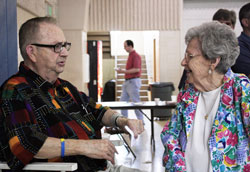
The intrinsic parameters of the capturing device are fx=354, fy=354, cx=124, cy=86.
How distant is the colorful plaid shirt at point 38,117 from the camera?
5.59 ft

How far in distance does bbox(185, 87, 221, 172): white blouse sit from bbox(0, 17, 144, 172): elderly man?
0.31 meters

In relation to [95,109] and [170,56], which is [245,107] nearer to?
[95,109]

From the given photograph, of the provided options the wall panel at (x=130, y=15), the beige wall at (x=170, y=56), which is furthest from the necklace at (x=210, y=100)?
the beige wall at (x=170, y=56)

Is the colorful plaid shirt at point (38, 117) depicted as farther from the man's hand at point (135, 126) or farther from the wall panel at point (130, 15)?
the wall panel at point (130, 15)

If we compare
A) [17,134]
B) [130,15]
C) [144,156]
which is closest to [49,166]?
[17,134]

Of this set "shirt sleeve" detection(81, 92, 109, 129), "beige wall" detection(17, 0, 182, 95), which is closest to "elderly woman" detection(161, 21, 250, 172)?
"shirt sleeve" detection(81, 92, 109, 129)

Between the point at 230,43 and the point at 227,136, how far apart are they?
463 millimetres

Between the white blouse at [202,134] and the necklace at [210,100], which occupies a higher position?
the necklace at [210,100]

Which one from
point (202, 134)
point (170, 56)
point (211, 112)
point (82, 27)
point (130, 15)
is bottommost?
point (202, 134)

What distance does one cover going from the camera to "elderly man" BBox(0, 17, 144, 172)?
1720mm

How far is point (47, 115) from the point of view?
191 cm

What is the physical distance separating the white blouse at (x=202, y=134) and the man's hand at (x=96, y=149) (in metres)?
0.42

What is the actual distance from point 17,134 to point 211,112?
0.99 m

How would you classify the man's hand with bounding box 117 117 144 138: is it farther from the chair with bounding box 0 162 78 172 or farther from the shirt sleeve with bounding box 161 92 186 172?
the chair with bounding box 0 162 78 172
